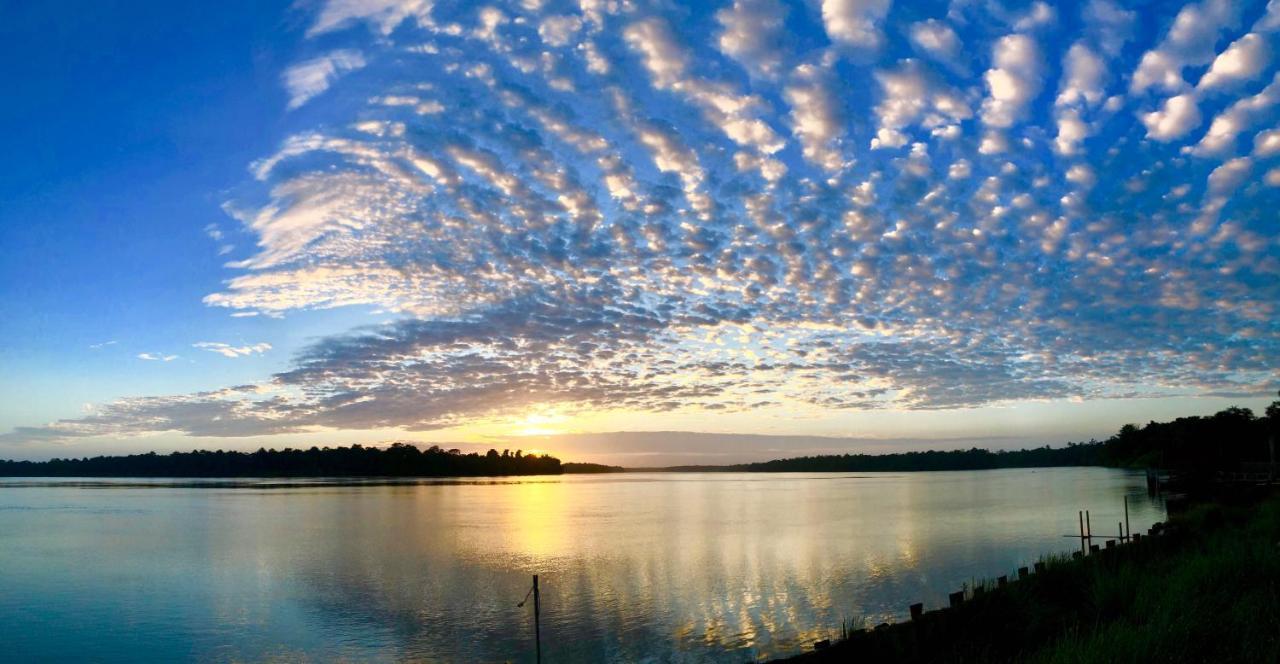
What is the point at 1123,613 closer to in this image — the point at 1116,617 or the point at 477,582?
the point at 1116,617

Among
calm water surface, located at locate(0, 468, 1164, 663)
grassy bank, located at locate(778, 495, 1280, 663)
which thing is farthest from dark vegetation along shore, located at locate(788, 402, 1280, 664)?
calm water surface, located at locate(0, 468, 1164, 663)

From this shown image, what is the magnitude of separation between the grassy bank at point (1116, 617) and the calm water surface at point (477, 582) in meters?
4.84

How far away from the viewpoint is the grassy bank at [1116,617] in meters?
10.7

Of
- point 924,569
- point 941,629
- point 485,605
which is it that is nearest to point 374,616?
point 485,605

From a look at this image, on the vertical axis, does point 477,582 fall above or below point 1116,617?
below

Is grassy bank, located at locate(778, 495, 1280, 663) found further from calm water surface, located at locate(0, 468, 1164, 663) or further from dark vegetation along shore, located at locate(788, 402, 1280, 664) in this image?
calm water surface, located at locate(0, 468, 1164, 663)

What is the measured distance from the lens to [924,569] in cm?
3266

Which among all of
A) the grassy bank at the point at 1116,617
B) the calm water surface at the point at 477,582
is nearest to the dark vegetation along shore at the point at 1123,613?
the grassy bank at the point at 1116,617

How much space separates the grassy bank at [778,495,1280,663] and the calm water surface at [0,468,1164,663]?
484 centimetres

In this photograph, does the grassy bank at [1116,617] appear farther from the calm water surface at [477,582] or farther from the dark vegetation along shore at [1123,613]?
the calm water surface at [477,582]

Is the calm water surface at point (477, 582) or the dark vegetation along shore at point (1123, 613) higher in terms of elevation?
the dark vegetation along shore at point (1123, 613)

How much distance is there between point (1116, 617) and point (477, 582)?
23.0m

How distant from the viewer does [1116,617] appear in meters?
16.0

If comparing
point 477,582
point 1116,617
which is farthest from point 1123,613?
point 477,582
